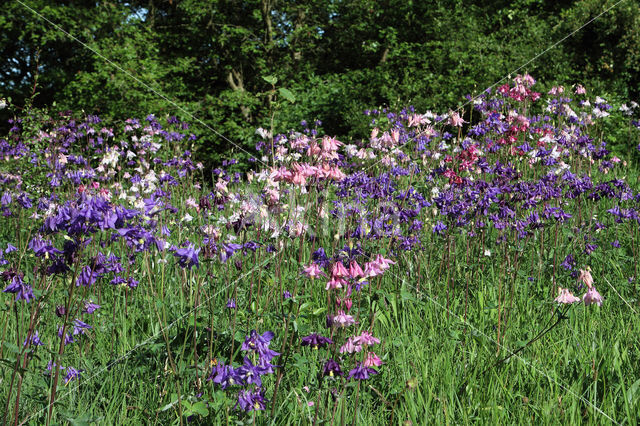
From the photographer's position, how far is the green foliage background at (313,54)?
9906 mm

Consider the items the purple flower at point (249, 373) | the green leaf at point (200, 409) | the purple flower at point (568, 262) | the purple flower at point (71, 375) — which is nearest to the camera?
the purple flower at point (249, 373)

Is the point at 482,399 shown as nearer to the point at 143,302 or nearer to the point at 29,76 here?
the point at 143,302

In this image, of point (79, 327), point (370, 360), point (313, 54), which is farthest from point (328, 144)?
point (313, 54)

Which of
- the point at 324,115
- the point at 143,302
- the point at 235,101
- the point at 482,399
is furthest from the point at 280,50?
the point at 482,399

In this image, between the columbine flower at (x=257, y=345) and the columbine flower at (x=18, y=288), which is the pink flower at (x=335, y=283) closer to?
the columbine flower at (x=257, y=345)

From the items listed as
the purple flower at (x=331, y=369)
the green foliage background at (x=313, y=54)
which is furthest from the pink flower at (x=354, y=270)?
the green foliage background at (x=313, y=54)

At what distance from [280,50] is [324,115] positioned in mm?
2708

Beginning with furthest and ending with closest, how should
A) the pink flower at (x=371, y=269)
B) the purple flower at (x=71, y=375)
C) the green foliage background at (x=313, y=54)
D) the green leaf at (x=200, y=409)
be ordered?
the green foliage background at (x=313, y=54) < the purple flower at (x=71, y=375) < the pink flower at (x=371, y=269) < the green leaf at (x=200, y=409)

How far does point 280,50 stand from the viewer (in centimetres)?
1233

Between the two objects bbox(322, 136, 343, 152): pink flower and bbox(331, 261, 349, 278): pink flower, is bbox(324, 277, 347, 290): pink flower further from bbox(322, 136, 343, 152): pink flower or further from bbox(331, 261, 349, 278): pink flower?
bbox(322, 136, 343, 152): pink flower

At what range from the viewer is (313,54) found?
12.8m

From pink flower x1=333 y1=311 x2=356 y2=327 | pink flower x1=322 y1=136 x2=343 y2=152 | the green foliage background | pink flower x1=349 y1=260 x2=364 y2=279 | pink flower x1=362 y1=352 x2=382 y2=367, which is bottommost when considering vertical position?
pink flower x1=362 y1=352 x2=382 y2=367

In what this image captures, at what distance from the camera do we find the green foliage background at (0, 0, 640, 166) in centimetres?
991

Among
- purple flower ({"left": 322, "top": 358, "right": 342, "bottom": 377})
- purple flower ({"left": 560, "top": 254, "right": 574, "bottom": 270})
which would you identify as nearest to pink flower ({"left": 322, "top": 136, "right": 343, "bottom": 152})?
purple flower ({"left": 322, "top": 358, "right": 342, "bottom": 377})
